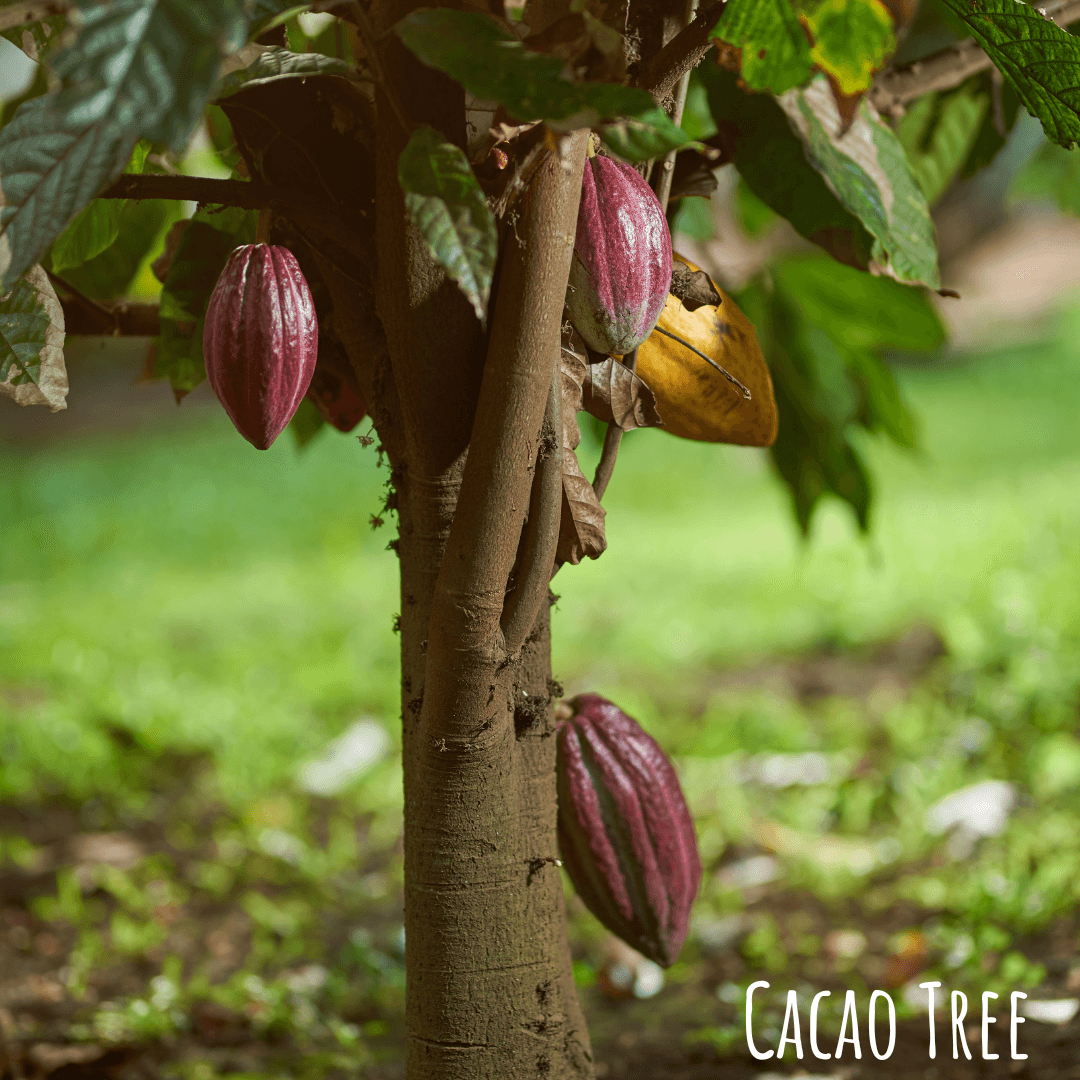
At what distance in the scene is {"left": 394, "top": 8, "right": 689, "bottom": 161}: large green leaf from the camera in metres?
0.41

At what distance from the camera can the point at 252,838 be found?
176cm

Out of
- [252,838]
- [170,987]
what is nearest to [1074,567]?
[252,838]

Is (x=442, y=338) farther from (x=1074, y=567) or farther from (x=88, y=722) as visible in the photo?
(x=1074, y=567)

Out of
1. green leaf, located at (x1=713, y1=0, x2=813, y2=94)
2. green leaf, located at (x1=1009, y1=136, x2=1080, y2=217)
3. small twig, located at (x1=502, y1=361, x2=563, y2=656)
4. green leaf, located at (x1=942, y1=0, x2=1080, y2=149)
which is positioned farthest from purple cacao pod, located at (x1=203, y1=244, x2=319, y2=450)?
green leaf, located at (x1=1009, y1=136, x2=1080, y2=217)

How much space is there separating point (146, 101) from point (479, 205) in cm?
13

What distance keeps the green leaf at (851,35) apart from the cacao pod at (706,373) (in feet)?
0.65

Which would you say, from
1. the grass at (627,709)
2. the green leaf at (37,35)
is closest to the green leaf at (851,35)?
the green leaf at (37,35)

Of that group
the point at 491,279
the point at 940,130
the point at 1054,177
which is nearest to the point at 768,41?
the point at 491,279

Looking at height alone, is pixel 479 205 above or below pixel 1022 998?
above

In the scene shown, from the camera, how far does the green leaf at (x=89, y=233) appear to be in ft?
2.19

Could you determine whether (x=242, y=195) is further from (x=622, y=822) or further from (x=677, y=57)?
(x=622, y=822)

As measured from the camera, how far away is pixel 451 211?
1.44ft

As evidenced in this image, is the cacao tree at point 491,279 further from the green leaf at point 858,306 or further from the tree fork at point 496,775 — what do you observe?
the green leaf at point 858,306

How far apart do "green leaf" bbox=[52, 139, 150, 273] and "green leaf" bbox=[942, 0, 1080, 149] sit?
471 millimetres
